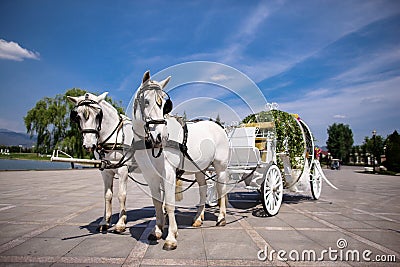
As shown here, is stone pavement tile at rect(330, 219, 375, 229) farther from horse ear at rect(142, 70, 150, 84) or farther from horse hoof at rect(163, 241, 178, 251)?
horse ear at rect(142, 70, 150, 84)

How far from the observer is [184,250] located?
3.66m

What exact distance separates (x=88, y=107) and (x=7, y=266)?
2326 millimetres

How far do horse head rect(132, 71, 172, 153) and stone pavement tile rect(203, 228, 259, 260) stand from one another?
1767 mm

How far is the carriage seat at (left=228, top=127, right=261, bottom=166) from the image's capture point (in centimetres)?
608

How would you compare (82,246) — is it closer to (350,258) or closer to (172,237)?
(172,237)

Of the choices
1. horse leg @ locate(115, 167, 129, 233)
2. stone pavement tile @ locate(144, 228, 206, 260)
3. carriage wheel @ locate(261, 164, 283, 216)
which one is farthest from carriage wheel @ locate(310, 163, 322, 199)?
horse leg @ locate(115, 167, 129, 233)

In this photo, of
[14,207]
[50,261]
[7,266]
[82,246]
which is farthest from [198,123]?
[14,207]

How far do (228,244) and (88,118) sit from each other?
117 inches

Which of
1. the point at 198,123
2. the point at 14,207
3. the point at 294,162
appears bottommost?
the point at 14,207

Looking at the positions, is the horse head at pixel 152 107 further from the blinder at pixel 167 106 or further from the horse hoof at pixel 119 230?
the horse hoof at pixel 119 230

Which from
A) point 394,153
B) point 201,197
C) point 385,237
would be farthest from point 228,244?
point 394,153

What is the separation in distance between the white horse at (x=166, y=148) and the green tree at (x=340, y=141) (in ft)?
261

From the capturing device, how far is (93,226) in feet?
15.9

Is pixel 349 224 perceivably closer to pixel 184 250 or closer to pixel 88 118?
pixel 184 250
